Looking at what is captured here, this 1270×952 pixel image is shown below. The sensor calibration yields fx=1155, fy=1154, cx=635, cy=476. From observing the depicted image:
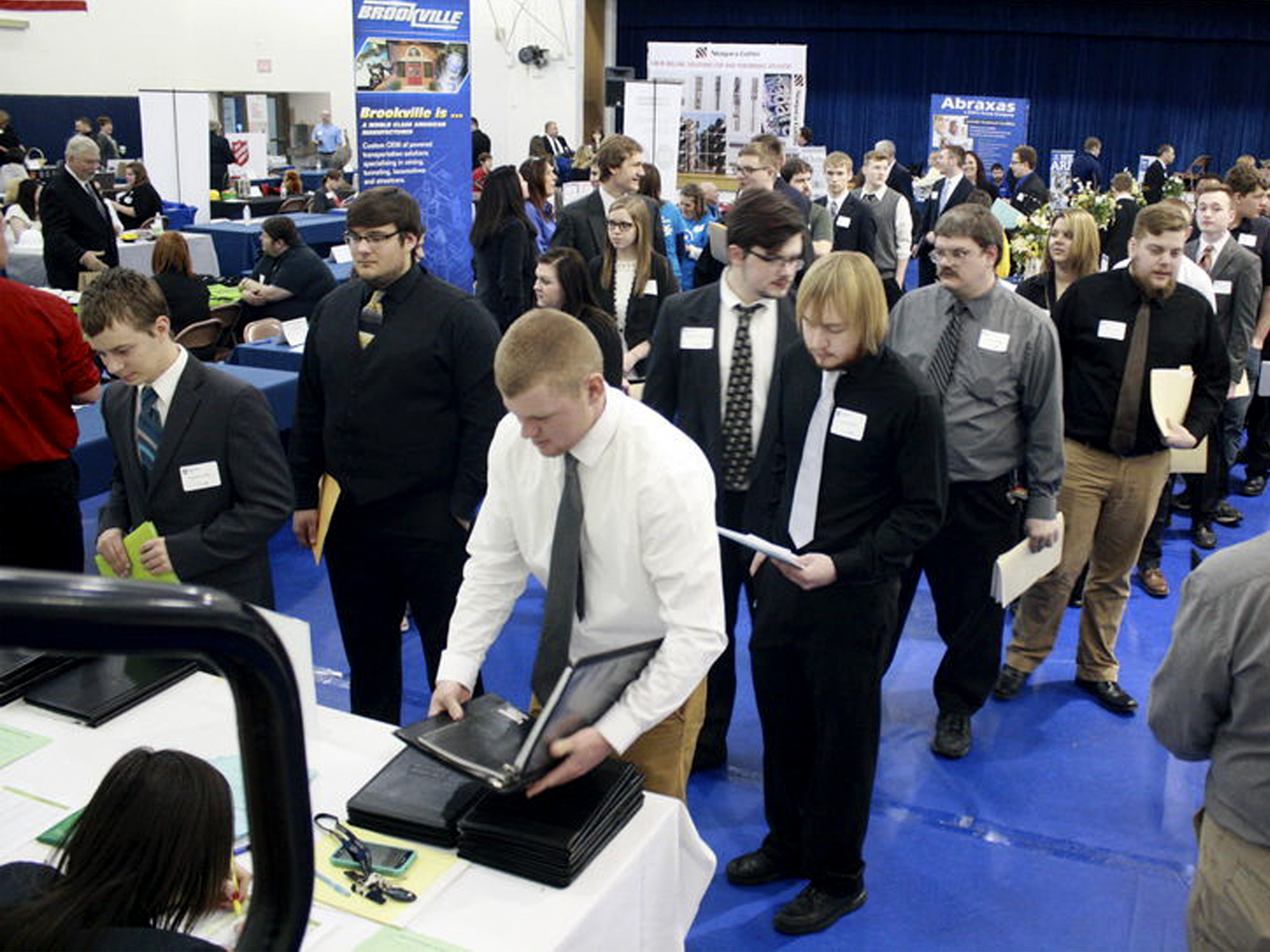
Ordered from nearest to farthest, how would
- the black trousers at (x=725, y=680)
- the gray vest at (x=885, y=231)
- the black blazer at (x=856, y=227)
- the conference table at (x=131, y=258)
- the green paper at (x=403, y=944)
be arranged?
the green paper at (x=403, y=944) < the black trousers at (x=725, y=680) < the black blazer at (x=856, y=227) < the gray vest at (x=885, y=231) < the conference table at (x=131, y=258)

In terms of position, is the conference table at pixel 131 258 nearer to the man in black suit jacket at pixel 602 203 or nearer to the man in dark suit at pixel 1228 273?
the man in black suit jacket at pixel 602 203

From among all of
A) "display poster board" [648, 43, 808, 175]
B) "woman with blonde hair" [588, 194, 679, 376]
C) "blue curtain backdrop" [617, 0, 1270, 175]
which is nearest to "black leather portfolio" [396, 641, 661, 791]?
"woman with blonde hair" [588, 194, 679, 376]

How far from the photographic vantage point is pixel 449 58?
676cm

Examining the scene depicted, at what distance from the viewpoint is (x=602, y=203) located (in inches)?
213

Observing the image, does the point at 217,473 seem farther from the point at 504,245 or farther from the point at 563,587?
the point at 504,245

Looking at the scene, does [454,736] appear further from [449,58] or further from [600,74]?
[600,74]

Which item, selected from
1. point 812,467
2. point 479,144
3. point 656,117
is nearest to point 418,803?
point 812,467

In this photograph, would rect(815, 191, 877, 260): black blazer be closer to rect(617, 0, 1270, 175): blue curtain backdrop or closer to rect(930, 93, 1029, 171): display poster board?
rect(930, 93, 1029, 171): display poster board

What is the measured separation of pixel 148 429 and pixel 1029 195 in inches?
350

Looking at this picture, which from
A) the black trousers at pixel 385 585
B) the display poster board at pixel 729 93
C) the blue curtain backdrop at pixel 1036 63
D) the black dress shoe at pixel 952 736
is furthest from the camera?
the blue curtain backdrop at pixel 1036 63

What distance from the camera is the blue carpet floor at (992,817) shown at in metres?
2.87

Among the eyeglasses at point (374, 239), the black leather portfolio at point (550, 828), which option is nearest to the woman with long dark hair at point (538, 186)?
the eyeglasses at point (374, 239)

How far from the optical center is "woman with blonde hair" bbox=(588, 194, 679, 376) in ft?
15.4

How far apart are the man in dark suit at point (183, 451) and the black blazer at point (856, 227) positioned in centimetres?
527
